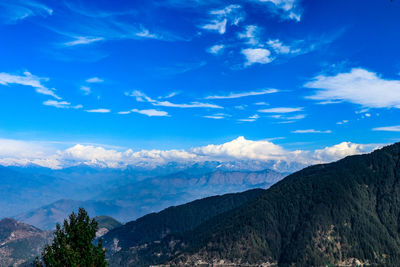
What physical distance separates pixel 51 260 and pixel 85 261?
569 cm

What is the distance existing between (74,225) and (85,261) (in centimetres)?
682

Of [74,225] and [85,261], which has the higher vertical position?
[74,225]

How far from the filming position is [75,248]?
58406mm

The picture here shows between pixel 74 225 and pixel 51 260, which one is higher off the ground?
pixel 74 225

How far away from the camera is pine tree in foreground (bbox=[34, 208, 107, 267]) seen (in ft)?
184

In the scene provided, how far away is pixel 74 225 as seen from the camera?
194 ft

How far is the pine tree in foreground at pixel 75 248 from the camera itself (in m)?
56.1

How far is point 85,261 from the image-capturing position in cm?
5741
